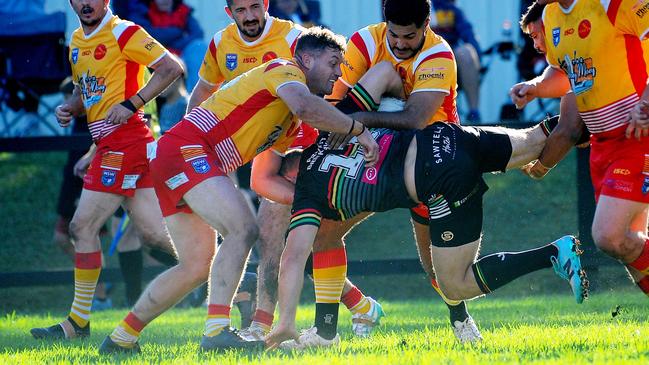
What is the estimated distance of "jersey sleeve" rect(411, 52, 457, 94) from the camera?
7406 mm

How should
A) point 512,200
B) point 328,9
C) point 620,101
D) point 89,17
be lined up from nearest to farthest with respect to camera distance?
point 620,101 → point 89,17 → point 512,200 → point 328,9

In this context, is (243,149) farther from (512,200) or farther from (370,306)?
(512,200)

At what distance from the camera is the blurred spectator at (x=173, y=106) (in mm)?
11898

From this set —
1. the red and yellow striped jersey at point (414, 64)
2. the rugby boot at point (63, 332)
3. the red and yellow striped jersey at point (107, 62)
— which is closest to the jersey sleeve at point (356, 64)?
the red and yellow striped jersey at point (414, 64)

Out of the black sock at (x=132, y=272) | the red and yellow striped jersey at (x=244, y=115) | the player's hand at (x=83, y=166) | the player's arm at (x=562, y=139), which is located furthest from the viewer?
the black sock at (x=132, y=272)

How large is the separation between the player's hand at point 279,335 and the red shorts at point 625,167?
1.93 metres

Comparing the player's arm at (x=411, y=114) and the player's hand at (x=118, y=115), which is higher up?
the player's arm at (x=411, y=114)

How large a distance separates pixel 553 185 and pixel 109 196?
7.24 metres

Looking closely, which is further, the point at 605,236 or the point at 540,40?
the point at 540,40

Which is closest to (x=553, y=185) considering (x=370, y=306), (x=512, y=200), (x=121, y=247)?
(x=512, y=200)

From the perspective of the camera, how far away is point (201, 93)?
8.38 m

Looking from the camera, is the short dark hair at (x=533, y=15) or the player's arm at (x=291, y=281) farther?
the short dark hair at (x=533, y=15)

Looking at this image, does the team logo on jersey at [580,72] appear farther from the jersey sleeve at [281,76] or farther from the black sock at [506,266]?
the jersey sleeve at [281,76]

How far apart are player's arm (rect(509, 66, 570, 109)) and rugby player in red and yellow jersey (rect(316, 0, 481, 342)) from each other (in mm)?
383
